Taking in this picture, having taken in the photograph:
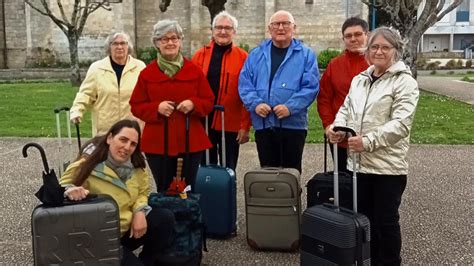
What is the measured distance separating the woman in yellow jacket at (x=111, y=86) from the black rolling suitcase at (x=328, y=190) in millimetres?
1866

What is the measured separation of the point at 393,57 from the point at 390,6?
16879 millimetres

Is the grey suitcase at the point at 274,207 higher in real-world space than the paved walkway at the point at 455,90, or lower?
higher

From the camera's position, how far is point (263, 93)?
5.22 meters

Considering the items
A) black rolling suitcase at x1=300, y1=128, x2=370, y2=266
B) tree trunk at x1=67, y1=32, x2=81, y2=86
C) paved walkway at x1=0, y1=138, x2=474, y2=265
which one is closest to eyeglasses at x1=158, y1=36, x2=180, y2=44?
black rolling suitcase at x1=300, y1=128, x2=370, y2=266

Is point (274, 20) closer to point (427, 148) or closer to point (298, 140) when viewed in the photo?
point (298, 140)

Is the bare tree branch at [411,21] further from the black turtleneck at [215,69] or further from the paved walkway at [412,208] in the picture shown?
the black turtleneck at [215,69]

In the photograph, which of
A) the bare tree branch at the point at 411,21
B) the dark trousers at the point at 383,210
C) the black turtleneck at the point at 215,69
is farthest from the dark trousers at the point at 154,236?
the bare tree branch at the point at 411,21

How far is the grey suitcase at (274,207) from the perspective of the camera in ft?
16.1

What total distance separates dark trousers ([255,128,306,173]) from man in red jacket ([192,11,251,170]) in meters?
0.35

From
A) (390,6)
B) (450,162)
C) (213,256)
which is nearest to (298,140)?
(213,256)

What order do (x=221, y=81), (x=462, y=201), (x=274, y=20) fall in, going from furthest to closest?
(x=462, y=201)
(x=221, y=81)
(x=274, y=20)

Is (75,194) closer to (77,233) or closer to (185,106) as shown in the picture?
(77,233)

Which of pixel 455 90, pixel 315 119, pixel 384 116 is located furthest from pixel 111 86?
pixel 455 90

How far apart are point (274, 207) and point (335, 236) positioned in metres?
1.23
